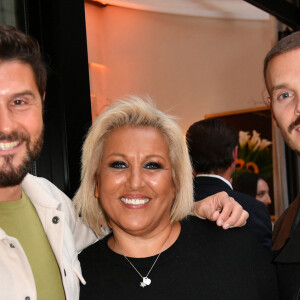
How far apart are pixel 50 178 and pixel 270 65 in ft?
3.70

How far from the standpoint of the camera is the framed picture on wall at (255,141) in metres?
5.34

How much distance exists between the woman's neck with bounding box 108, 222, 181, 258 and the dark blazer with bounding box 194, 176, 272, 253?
18.5 inches

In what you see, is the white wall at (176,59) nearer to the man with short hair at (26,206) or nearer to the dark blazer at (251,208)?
the dark blazer at (251,208)

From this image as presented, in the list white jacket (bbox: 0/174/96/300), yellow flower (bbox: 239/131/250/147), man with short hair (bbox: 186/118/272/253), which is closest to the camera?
white jacket (bbox: 0/174/96/300)

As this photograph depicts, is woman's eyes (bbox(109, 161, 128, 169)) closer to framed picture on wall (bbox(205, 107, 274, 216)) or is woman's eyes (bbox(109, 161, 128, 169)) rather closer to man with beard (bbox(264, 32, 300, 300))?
man with beard (bbox(264, 32, 300, 300))

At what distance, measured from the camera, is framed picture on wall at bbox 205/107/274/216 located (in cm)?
534

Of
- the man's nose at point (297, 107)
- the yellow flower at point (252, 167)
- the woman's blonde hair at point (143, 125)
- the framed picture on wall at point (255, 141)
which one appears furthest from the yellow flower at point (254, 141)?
the man's nose at point (297, 107)

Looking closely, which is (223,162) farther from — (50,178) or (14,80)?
(14,80)

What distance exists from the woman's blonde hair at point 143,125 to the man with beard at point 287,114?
410mm

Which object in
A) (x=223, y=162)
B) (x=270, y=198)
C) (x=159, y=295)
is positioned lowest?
(x=270, y=198)

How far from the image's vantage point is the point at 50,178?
237 cm

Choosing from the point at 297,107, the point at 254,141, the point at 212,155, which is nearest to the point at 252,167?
the point at 254,141

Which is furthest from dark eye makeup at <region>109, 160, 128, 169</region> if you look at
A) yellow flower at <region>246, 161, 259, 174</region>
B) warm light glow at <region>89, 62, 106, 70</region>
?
warm light glow at <region>89, 62, 106, 70</region>

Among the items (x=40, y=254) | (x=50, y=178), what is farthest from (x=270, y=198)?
(x=40, y=254)
